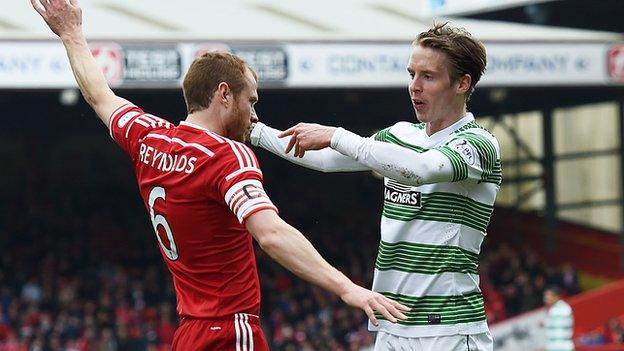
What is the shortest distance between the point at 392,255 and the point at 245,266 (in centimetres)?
69

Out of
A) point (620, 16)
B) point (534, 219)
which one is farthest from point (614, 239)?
point (620, 16)

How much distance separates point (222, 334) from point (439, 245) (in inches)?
37.4

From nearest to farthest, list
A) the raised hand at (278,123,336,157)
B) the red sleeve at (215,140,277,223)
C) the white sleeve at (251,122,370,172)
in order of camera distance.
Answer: the red sleeve at (215,140,277,223) → the raised hand at (278,123,336,157) → the white sleeve at (251,122,370,172)

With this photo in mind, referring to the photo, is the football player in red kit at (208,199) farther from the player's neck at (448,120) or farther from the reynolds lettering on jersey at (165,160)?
the player's neck at (448,120)

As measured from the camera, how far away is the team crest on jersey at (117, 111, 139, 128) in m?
5.26

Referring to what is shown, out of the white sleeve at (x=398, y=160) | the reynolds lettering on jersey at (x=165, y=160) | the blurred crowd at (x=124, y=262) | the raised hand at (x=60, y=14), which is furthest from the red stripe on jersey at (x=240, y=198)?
the blurred crowd at (x=124, y=262)

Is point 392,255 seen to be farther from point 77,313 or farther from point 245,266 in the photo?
Result: point 77,313

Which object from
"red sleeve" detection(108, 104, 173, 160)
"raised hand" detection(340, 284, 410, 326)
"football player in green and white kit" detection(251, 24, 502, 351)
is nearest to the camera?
"raised hand" detection(340, 284, 410, 326)

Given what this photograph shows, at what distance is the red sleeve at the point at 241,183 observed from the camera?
4.55 metres

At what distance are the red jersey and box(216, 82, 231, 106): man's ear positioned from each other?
0.45 feet

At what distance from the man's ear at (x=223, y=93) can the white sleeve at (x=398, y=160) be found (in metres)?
0.43

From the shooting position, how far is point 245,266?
4957 millimetres

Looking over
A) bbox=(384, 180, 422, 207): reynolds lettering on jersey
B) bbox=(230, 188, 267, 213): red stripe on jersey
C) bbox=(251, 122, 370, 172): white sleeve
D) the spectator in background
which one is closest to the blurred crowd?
the spectator in background

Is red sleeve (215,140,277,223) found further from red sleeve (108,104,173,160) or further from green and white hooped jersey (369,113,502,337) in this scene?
green and white hooped jersey (369,113,502,337)
